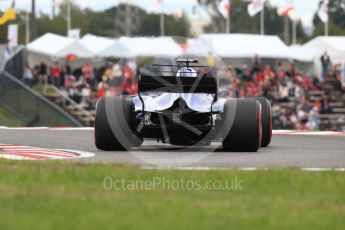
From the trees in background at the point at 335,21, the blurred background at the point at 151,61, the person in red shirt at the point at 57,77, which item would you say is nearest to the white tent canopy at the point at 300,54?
the blurred background at the point at 151,61

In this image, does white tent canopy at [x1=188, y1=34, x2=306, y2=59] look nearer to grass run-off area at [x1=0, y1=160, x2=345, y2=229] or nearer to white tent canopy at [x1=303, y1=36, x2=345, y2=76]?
white tent canopy at [x1=303, y1=36, x2=345, y2=76]

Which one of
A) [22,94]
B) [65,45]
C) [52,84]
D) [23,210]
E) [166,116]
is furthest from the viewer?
[65,45]

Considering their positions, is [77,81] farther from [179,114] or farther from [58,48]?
[179,114]

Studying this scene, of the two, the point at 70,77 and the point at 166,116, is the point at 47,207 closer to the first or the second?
the point at 166,116

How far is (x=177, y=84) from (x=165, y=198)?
6574 millimetres

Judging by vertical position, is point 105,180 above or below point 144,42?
below

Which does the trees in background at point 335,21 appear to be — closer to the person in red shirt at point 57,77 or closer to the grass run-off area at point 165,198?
the person in red shirt at point 57,77

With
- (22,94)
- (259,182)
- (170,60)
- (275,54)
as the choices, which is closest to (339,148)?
(170,60)

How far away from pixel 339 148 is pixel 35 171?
7.38m

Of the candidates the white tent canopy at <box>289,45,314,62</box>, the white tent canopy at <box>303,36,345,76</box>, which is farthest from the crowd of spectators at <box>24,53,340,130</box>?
the white tent canopy at <box>303,36,345,76</box>

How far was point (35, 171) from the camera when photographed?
1046cm

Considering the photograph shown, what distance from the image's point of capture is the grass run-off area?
23.1 ft

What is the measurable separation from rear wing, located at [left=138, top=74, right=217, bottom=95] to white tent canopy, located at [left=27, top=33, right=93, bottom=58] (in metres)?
25.2

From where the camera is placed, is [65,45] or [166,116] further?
[65,45]
